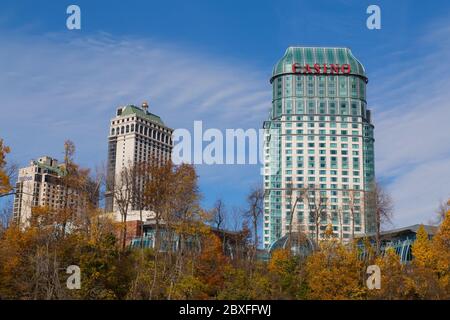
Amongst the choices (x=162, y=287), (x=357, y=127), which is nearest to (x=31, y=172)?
(x=357, y=127)

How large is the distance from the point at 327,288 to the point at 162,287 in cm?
1011

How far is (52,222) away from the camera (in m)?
47.7

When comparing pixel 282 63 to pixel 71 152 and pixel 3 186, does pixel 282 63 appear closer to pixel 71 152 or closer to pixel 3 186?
pixel 71 152

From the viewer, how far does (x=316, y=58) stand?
131875mm

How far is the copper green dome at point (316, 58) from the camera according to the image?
131 meters

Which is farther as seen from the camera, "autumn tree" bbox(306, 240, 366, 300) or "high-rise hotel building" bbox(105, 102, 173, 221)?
"high-rise hotel building" bbox(105, 102, 173, 221)

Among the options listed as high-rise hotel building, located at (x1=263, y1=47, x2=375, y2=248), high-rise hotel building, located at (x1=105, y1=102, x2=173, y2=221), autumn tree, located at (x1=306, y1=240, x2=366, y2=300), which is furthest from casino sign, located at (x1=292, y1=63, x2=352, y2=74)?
autumn tree, located at (x1=306, y1=240, x2=366, y2=300)

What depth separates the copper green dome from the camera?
131000 millimetres

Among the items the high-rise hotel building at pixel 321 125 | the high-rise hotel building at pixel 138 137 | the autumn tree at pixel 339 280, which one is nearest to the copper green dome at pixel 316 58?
the high-rise hotel building at pixel 321 125

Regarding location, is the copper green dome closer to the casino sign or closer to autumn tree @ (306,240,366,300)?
the casino sign

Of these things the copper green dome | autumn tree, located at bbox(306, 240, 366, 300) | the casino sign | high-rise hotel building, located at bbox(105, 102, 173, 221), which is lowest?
autumn tree, located at bbox(306, 240, 366, 300)

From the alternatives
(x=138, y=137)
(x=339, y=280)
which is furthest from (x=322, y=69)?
(x=339, y=280)
